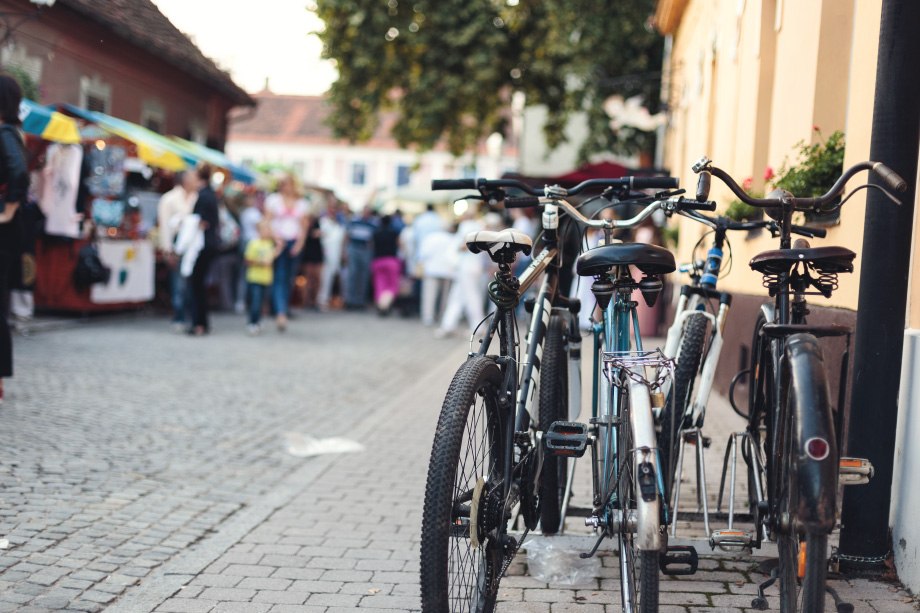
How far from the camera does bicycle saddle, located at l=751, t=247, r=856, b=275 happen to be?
3.44 meters

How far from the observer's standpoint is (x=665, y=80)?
2158 centimetres

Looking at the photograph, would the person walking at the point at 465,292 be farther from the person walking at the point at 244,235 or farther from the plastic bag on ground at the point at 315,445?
the plastic bag on ground at the point at 315,445

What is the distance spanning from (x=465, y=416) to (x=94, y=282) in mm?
11819

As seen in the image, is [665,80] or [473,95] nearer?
[665,80]

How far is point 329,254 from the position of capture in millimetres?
22141

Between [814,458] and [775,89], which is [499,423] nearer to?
[814,458]

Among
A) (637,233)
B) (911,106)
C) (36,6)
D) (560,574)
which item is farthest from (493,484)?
(637,233)

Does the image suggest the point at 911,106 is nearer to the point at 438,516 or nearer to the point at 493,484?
the point at 493,484

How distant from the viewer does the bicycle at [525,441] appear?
3.13 meters

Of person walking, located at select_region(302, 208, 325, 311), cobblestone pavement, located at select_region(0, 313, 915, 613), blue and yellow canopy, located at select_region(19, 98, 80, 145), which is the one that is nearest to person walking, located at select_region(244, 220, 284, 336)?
blue and yellow canopy, located at select_region(19, 98, 80, 145)

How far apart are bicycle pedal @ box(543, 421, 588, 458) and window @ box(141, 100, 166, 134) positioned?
18.6 m

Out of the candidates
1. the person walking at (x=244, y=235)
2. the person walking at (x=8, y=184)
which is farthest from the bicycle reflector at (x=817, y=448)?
the person walking at (x=244, y=235)

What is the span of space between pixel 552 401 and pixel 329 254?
717 inches

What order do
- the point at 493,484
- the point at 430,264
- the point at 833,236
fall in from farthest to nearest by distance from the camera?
the point at 430,264
the point at 833,236
the point at 493,484
